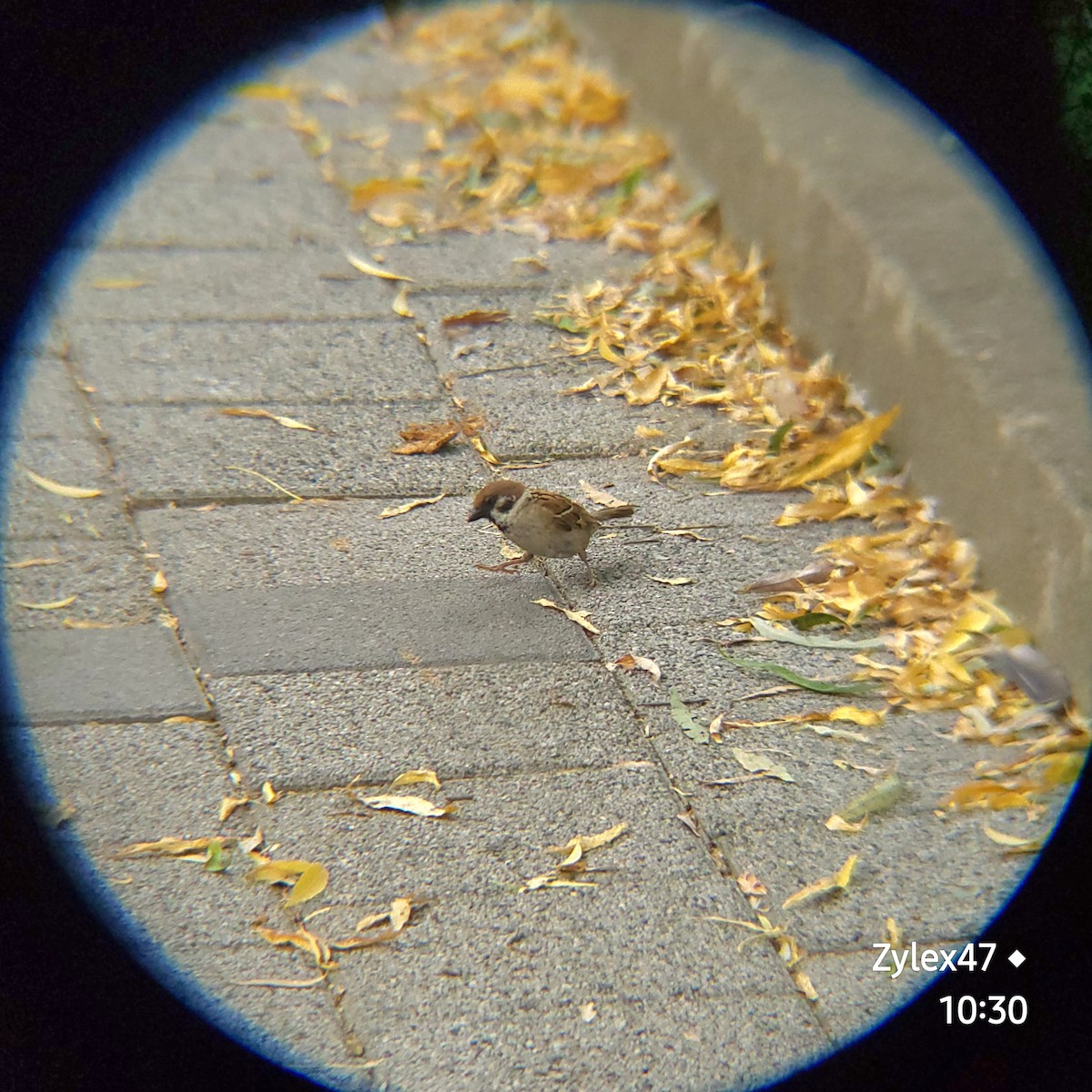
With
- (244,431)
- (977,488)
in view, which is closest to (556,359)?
(244,431)

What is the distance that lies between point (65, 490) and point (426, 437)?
4.46ft

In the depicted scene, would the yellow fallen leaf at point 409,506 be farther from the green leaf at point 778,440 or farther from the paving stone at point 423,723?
the green leaf at point 778,440

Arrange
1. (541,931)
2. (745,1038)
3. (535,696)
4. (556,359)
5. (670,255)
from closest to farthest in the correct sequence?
(745,1038), (541,931), (535,696), (556,359), (670,255)

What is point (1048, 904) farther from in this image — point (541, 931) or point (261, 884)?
point (261, 884)

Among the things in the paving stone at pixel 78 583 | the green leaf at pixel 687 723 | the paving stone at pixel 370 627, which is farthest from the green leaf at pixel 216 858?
the green leaf at pixel 687 723

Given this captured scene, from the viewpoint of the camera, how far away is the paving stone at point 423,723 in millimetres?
3551

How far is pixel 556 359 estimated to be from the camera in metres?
5.78

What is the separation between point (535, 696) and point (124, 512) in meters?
Answer: 1.73

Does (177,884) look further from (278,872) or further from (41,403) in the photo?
(41,403)

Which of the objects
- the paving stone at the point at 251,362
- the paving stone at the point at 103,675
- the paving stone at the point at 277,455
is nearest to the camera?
the paving stone at the point at 103,675

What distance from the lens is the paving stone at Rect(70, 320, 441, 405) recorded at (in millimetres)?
5398

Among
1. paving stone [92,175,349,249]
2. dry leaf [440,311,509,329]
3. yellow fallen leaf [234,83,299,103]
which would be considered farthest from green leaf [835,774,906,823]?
yellow fallen leaf [234,83,299,103]

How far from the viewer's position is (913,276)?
5000mm

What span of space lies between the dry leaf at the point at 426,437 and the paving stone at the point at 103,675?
4.59 ft
